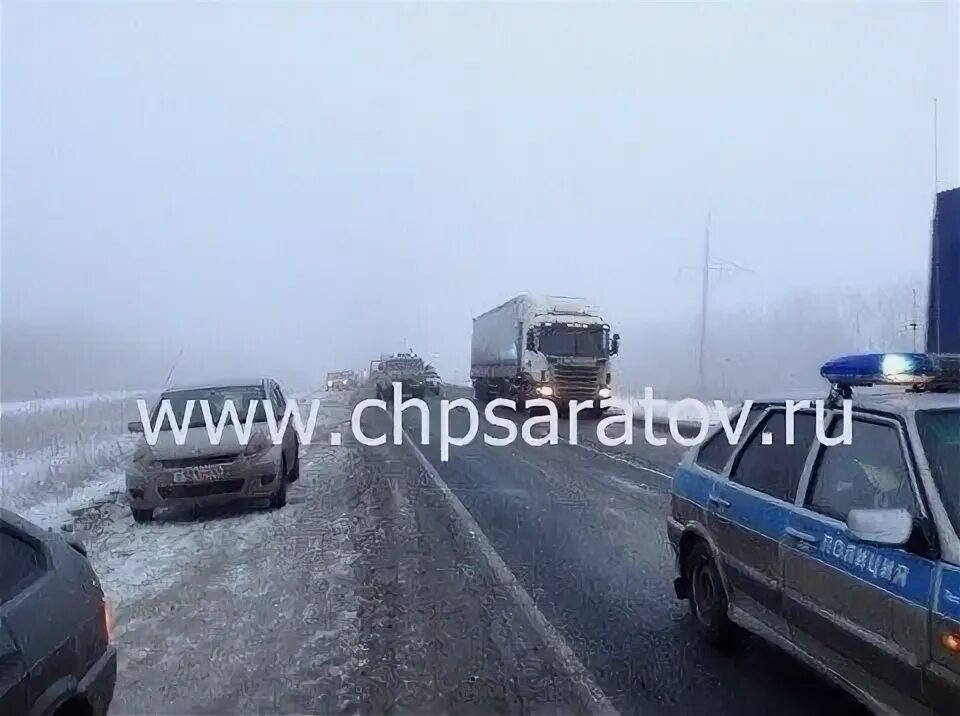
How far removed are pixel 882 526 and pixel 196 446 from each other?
26.1 ft

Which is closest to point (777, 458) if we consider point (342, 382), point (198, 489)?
point (198, 489)

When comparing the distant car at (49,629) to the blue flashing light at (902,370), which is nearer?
the distant car at (49,629)

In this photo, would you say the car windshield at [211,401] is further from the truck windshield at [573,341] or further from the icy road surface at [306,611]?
the truck windshield at [573,341]

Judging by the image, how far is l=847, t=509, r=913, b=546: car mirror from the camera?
3115mm

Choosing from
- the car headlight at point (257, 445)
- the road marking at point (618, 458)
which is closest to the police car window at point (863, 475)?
the car headlight at point (257, 445)

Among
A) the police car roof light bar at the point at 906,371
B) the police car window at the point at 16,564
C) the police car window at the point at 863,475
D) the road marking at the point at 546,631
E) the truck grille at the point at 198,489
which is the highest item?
the police car roof light bar at the point at 906,371

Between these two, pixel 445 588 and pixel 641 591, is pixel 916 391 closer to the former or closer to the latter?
pixel 641 591

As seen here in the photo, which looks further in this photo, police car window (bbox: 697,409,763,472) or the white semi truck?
the white semi truck

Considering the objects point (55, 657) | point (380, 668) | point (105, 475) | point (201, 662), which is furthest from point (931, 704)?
point (105, 475)

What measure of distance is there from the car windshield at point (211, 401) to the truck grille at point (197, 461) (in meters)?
1.07

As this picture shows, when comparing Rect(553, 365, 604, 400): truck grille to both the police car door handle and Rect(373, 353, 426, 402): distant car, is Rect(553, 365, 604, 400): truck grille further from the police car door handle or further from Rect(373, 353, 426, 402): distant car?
the police car door handle

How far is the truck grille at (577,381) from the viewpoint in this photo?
24.6m

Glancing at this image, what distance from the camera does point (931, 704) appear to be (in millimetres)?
3023

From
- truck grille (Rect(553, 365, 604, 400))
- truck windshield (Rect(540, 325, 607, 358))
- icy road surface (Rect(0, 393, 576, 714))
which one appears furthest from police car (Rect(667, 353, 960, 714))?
Result: truck windshield (Rect(540, 325, 607, 358))
